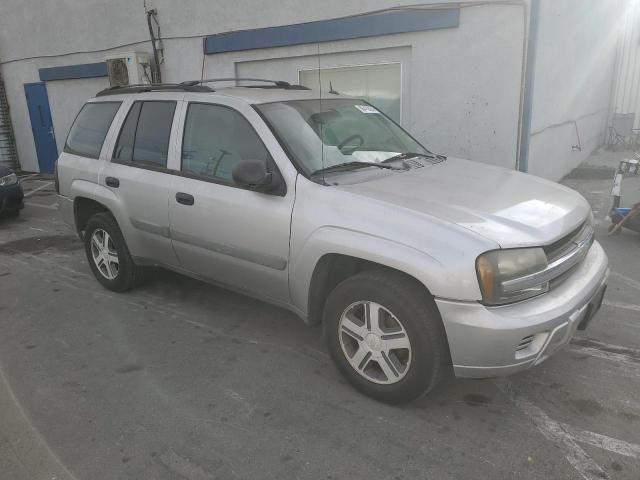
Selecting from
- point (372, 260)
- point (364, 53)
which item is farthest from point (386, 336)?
point (364, 53)

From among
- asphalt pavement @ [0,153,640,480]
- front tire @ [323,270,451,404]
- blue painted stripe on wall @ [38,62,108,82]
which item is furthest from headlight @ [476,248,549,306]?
blue painted stripe on wall @ [38,62,108,82]

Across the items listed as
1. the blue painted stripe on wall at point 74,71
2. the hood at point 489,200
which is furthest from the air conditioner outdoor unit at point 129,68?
the hood at point 489,200

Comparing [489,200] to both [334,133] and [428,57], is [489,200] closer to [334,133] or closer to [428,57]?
[334,133]

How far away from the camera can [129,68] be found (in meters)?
9.40

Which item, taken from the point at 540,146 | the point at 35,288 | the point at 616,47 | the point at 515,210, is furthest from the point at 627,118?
the point at 35,288

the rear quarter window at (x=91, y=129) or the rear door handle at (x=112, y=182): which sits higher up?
the rear quarter window at (x=91, y=129)

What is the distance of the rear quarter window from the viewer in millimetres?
4660

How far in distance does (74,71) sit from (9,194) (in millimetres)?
4381

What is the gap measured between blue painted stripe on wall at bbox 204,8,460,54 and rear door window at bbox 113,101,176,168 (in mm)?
3670

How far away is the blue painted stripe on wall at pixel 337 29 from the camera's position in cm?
645

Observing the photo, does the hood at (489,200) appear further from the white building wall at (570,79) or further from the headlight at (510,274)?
the white building wall at (570,79)

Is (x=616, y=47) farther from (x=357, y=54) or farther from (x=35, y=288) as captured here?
(x=35, y=288)

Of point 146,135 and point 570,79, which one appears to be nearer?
point 146,135

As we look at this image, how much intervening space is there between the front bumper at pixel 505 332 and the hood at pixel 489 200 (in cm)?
32
